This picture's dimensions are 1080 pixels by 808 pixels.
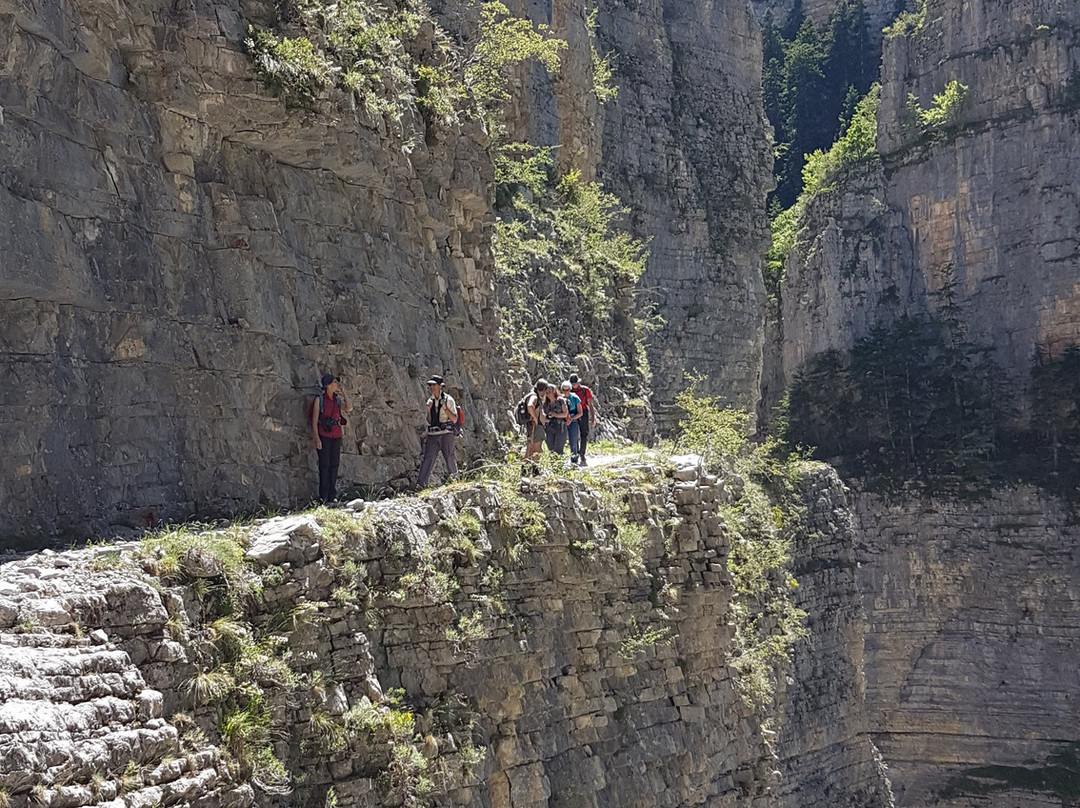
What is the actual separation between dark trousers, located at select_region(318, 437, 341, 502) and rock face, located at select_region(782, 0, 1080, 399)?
3568 cm

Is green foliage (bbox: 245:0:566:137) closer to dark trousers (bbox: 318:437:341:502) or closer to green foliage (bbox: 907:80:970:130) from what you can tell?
dark trousers (bbox: 318:437:341:502)

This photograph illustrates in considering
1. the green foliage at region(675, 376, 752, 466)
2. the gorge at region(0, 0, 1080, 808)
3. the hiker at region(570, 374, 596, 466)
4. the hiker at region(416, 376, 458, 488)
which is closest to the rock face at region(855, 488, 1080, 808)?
the gorge at region(0, 0, 1080, 808)

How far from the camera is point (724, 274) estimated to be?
3188 cm

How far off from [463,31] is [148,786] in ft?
47.6

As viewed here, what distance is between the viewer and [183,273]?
10055mm

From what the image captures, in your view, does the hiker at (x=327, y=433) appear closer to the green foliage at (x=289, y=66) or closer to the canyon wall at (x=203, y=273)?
the canyon wall at (x=203, y=273)

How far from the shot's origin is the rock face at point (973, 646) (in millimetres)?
36906

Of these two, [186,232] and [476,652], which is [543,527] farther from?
[186,232]

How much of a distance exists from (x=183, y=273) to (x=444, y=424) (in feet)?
8.37

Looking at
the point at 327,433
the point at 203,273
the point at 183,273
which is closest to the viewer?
the point at 183,273

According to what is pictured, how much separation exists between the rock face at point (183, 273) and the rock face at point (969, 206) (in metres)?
34.0

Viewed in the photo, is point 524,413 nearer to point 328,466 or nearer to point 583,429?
point 583,429

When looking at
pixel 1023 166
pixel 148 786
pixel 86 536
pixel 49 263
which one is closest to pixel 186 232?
pixel 49 263

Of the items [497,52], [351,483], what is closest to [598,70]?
[497,52]
